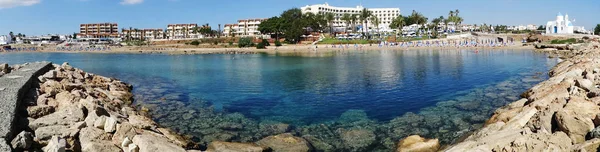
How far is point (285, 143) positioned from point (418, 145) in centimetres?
467

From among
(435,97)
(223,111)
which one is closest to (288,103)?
(223,111)

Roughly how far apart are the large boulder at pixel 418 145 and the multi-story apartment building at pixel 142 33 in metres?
189

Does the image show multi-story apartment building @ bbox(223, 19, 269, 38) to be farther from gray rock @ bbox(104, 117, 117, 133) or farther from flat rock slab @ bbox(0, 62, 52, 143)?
gray rock @ bbox(104, 117, 117, 133)

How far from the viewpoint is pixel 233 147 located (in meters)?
14.1

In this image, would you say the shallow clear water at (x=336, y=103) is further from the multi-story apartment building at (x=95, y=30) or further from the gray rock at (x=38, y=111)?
the multi-story apartment building at (x=95, y=30)

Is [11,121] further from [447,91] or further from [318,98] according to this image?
[447,91]

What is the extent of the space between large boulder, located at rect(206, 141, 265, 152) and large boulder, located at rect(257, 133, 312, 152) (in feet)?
2.14

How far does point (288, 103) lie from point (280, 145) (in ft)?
32.4

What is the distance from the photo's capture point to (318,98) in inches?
1025

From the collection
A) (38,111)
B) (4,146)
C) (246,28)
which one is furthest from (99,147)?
(246,28)

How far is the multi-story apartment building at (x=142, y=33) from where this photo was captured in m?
192

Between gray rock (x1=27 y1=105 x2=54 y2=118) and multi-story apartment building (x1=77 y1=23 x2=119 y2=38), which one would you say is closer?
gray rock (x1=27 y1=105 x2=54 y2=118)

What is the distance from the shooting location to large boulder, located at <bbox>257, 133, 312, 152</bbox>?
1446 cm

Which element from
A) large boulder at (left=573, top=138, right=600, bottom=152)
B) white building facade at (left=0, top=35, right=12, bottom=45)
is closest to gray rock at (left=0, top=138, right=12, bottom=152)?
large boulder at (left=573, top=138, right=600, bottom=152)
